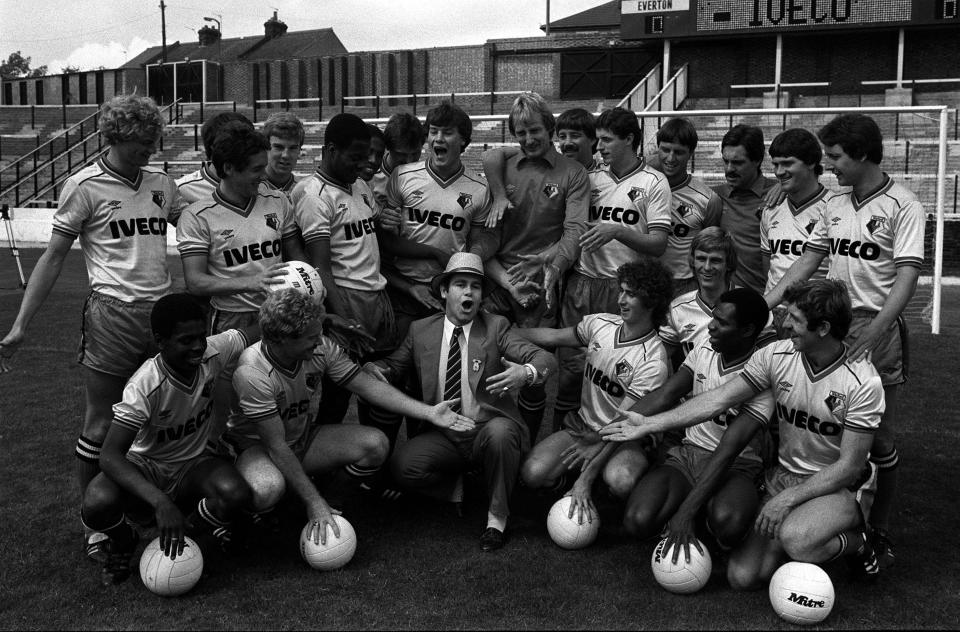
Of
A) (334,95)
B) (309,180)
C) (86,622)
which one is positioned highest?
(334,95)

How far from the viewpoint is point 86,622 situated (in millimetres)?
3658

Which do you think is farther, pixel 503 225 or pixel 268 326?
pixel 503 225

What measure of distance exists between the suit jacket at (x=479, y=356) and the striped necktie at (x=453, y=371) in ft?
0.19

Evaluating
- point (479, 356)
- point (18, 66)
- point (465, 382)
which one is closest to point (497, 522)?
point (465, 382)

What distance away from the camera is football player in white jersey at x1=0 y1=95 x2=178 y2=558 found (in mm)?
4305

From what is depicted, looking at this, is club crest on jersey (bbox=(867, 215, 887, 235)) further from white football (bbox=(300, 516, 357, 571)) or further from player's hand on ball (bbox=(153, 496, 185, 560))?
player's hand on ball (bbox=(153, 496, 185, 560))

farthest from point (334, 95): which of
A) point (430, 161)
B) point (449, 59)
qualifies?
point (430, 161)

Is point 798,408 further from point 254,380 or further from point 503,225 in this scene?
point 254,380

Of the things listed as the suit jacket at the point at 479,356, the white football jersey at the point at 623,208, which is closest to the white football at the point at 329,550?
the suit jacket at the point at 479,356

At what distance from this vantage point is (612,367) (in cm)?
485

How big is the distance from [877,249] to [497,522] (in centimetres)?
240

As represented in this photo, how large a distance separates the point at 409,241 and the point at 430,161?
1.64 ft

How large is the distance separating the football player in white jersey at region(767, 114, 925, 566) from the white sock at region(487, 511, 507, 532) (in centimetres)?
182

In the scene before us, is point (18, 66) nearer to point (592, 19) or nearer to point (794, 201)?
point (592, 19)
